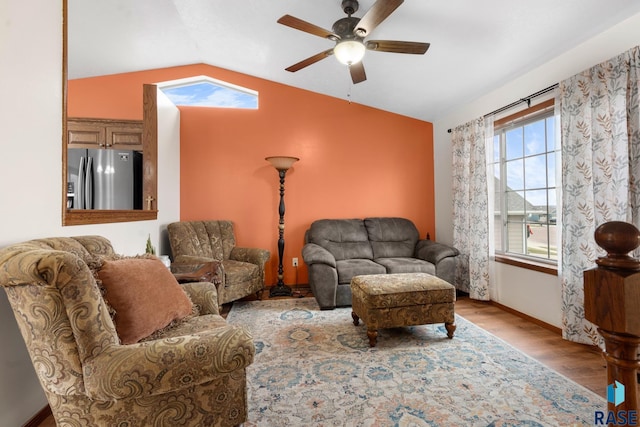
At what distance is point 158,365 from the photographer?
3.24 ft

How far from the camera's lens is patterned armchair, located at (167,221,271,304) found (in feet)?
9.94

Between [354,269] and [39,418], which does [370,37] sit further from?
[39,418]

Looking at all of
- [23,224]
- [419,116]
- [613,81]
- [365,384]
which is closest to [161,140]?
[23,224]

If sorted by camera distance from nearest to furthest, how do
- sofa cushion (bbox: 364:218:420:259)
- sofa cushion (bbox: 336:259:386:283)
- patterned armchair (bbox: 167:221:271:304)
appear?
patterned armchair (bbox: 167:221:271:304), sofa cushion (bbox: 336:259:386:283), sofa cushion (bbox: 364:218:420:259)

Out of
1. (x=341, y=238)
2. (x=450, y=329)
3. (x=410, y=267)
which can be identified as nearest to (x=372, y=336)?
(x=450, y=329)

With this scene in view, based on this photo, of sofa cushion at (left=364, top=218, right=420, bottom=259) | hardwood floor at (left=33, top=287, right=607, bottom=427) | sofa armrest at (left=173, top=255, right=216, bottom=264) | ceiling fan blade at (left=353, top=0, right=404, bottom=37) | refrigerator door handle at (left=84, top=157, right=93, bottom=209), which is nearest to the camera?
ceiling fan blade at (left=353, top=0, right=404, bottom=37)

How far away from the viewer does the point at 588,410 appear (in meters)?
1.53

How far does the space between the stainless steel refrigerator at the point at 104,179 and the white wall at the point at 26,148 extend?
0.28 metres

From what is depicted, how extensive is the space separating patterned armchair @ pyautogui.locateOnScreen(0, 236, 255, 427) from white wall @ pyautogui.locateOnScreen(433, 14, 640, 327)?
272 cm

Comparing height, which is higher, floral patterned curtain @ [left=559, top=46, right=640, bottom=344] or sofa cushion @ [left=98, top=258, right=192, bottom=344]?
floral patterned curtain @ [left=559, top=46, right=640, bottom=344]

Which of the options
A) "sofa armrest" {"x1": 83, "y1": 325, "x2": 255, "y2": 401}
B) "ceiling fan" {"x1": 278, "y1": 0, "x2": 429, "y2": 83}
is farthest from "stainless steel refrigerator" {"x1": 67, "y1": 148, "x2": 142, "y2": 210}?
"ceiling fan" {"x1": 278, "y1": 0, "x2": 429, "y2": 83}

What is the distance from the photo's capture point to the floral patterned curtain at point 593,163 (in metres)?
1.94

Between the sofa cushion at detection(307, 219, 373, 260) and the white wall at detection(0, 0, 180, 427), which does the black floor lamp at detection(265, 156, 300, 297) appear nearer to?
the sofa cushion at detection(307, 219, 373, 260)

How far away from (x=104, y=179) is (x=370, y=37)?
103 inches
